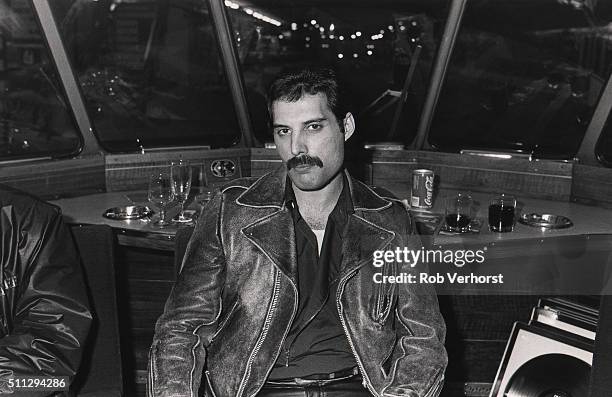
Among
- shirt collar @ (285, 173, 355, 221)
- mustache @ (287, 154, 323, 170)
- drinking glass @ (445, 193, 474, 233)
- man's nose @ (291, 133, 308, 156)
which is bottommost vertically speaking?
drinking glass @ (445, 193, 474, 233)

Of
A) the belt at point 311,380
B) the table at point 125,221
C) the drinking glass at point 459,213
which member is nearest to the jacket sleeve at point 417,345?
the belt at point 311,380

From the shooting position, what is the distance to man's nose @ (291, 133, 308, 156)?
7.05 feet

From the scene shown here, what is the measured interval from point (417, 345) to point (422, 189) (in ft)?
4.27

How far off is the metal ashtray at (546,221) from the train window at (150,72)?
1.74 m

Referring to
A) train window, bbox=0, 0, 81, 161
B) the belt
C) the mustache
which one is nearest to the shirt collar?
the mustache

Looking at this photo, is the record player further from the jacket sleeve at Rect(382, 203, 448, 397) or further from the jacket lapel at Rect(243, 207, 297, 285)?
the jacket lapel at Rect(243, 207, 297, 285)

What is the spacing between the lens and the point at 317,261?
7.30 feet

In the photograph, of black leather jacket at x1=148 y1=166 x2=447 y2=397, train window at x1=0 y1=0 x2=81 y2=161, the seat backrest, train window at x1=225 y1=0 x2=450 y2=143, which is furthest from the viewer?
train window at x1=225 y1=0 x2=450 y2=143

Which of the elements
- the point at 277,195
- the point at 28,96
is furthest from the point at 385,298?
the point at 28,96

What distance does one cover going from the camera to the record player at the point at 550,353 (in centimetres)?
319

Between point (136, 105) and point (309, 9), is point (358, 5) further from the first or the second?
point (136, 105)

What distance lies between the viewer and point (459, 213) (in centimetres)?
304

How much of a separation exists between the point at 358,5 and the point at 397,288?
2.32 meters

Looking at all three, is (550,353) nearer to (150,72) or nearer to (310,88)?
(310,88)
